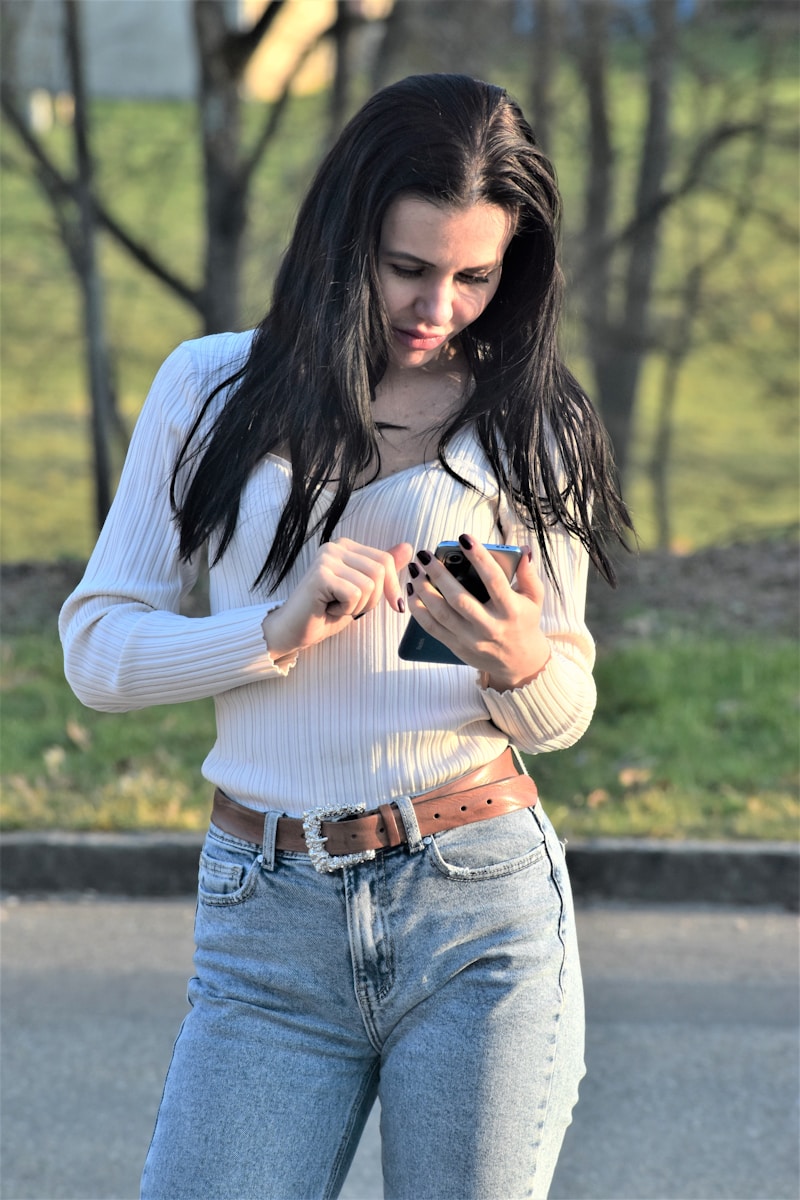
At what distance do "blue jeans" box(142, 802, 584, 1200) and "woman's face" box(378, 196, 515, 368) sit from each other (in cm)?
64

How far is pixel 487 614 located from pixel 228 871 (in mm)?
463

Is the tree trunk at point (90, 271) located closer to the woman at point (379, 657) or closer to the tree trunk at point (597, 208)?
the tree trunk at point (597, 208)

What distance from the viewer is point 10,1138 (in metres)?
3.58

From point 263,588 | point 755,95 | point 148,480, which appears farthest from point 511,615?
point 755,95

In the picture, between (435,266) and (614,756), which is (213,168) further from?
(435,266)

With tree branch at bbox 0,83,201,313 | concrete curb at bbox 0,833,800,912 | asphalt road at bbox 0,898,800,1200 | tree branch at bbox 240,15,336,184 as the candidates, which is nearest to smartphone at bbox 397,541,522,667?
asphalt road at bbox 0,898,800,1200

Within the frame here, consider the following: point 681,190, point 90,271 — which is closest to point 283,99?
point 90,271

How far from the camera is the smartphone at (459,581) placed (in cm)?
173

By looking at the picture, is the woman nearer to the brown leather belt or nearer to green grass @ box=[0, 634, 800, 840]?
the brown leather belt

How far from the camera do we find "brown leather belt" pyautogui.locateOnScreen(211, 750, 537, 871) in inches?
71.8

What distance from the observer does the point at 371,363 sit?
201 centimetres

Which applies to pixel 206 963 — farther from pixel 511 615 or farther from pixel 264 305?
pixel 264 305

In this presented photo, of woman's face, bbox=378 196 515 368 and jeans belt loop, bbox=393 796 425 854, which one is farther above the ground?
woman's face, bbox=378 196 515 368

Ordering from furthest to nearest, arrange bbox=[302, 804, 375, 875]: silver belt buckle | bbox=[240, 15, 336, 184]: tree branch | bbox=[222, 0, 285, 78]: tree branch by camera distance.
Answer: bbox=[240, 15, 336, 184]: tree branch → bbox=[222, 0, 285, 78]: tree branch → bbox=[302, 804, 375, 875]: silver belt buckle
